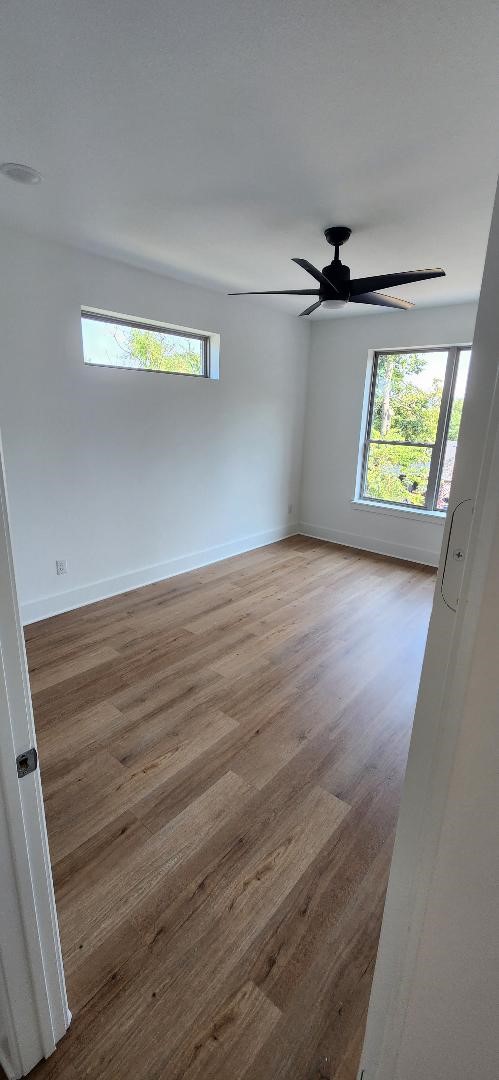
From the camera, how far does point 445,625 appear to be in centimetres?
60

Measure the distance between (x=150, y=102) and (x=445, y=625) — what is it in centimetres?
197

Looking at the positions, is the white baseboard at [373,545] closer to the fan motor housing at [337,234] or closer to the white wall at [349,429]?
the white wall at [349,429]

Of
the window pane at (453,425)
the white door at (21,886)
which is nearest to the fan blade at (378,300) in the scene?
the window pane at (453,425)

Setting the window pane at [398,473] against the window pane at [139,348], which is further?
the window pane at [398,473]

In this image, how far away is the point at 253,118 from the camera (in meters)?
1.62

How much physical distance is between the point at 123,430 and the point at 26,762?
9.82 ft

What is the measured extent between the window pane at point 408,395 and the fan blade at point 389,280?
2041mm

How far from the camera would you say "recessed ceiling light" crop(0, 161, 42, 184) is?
1954 millimetres

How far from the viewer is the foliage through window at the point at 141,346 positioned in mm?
3309

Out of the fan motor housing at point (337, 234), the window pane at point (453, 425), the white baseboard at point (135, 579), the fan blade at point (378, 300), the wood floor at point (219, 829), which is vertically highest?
the fan motor housing at point (337, 234)

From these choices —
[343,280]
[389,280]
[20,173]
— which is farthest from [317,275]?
[20,173]

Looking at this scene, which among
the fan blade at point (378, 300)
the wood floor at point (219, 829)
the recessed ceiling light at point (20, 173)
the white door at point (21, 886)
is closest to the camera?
the white door at point (21, 886)

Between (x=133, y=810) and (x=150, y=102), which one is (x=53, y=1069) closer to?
(x=133, y=810)

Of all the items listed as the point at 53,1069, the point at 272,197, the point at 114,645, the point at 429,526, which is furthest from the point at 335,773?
the point at 429,526
